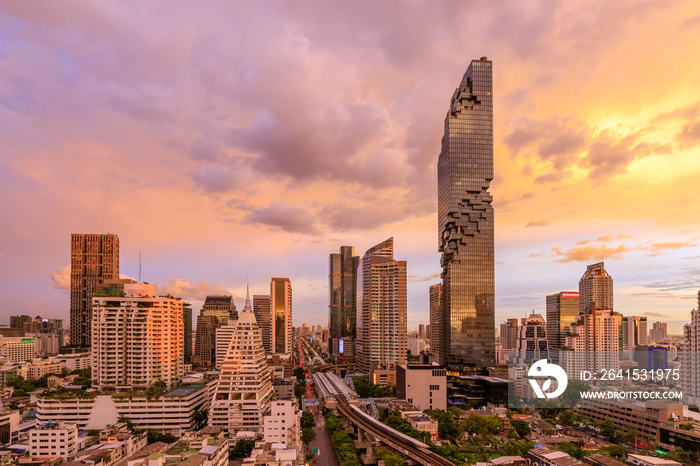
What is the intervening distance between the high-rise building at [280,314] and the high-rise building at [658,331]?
13732 cm

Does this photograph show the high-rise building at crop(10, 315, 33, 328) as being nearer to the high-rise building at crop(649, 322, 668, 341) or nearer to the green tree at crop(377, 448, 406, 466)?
the green tree at crop(377, 448, 406, 466)

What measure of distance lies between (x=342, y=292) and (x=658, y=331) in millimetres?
124489

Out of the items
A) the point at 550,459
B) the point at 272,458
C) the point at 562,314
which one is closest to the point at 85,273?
the point at 272,458

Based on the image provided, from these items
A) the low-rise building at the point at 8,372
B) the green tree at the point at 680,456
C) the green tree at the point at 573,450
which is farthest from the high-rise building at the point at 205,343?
the green tree at the point at 680,456

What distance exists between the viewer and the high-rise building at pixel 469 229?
290 feet

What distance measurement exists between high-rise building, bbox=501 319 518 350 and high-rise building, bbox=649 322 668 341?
50.6m

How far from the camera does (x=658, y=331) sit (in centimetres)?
17100

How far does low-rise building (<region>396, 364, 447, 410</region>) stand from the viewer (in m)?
67.2

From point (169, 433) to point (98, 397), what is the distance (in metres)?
9.31

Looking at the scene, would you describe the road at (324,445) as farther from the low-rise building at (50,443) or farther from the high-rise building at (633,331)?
the high-rise building at (633,331)

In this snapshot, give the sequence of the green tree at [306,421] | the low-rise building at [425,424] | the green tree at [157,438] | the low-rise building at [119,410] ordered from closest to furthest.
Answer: the green tree at [157,438]
the low-rise building at [119,410]
the low-rise building at [425,424]
the green tree at [306,421]

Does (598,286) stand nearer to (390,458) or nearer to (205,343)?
(205,343)

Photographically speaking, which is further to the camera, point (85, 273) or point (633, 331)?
point (633, 331)

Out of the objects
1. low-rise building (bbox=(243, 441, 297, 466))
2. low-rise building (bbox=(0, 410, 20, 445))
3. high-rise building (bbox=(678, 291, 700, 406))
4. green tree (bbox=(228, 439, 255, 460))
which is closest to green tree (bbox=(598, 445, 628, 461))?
low-rise building (bbox=(243, 441, 297, 466))
